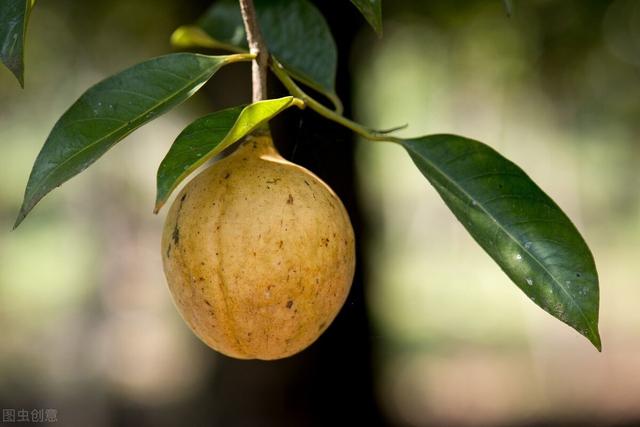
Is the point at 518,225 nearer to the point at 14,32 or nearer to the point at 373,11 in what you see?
the point at 373,11

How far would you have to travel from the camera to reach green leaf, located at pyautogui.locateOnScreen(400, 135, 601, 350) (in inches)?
35.7

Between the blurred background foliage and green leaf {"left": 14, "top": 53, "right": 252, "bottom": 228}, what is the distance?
8.70 feet

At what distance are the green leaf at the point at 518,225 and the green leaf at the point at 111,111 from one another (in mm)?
280

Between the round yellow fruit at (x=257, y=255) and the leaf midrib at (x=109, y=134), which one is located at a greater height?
the leaf midrib at (x=109, y=134)

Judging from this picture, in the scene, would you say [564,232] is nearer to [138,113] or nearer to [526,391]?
[138,113]

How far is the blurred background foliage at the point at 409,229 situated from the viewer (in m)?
5.17

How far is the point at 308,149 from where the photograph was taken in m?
3.29

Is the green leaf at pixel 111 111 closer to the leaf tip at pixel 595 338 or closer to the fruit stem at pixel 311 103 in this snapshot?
the fruit stem at pixel 311 103

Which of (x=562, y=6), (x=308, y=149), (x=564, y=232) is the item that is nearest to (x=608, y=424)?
(x=562, y=6)

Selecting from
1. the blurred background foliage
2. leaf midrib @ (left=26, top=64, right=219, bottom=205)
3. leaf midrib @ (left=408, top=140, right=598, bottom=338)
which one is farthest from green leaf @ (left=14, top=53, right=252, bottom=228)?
the blurred background foliage

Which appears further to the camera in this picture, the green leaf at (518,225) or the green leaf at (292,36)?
the green leaf at (292,36)

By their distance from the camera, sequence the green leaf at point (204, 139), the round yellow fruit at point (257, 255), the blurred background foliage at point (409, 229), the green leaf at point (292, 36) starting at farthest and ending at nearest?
the blurred background foliage at point (409, 229) < the green leaf at point (292, 36) < the round yellow fruit at point (257, 255) < the green leaf at point (204, 139)

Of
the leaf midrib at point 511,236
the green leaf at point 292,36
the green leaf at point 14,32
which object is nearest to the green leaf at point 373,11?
the leaf midrib at point 511,236

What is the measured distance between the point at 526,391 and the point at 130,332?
2.96 meters
